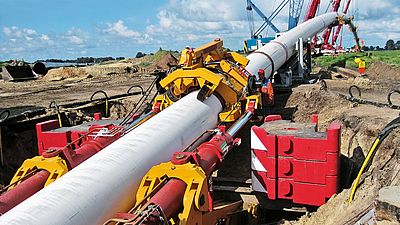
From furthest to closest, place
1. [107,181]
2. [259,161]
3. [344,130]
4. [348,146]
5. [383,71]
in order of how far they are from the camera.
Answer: [383,71] < [344,130] < [348,146] < [259,161] < [107,181]

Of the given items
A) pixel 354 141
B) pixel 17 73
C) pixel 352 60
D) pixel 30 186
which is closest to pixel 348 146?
pixel 354 141

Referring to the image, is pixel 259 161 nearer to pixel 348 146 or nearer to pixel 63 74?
pixel 348 146

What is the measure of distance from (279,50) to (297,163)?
313 inches

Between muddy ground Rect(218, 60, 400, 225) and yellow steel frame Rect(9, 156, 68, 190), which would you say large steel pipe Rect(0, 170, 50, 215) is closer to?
yellow steel frame Rect(9, 156, 68, 190)

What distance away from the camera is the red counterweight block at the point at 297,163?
18.1ft

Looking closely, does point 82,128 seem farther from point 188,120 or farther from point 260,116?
point 260,116

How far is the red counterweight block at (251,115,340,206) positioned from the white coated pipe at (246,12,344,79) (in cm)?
473

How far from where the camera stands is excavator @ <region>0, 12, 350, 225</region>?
138 inches

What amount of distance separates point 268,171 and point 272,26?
30908 mm


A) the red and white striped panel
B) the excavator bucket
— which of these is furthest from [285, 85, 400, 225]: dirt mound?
the excavator bucket

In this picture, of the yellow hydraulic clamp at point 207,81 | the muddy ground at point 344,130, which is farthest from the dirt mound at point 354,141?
the yellow hydraulic clamp at point 207,81

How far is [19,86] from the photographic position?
21922mm

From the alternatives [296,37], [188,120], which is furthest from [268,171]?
[296,37]

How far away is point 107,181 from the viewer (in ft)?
12.5
